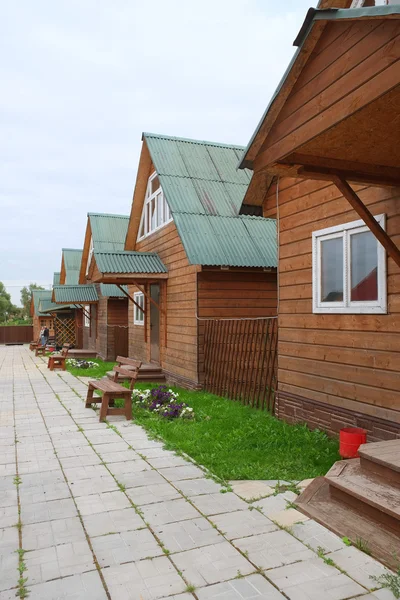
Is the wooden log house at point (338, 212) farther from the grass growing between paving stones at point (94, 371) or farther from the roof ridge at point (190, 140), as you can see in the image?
the grass growing between paving stones at point (94, 371)

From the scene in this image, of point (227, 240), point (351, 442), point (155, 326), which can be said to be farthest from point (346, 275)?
point (155, 326)

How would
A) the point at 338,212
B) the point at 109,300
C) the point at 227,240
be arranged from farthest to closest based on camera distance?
the point at 109,300 → the point at 227,240 → the point at 338,212

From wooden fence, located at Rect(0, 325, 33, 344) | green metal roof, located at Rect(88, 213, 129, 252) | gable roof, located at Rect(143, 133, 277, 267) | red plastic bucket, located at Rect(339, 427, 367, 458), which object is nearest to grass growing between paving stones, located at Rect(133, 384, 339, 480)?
red plastic bucket, located at Rect(339, 427, 367, 458)

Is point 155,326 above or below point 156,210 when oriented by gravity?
below

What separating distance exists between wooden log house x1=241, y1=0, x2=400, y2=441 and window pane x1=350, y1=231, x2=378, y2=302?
13 millimetres

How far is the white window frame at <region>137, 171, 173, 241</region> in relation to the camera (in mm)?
12504

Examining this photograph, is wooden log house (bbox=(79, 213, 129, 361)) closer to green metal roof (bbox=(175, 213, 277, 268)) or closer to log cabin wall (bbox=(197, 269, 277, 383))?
green metal roof (bbox=(175, 213, 277, 268))

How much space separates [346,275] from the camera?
5961mm

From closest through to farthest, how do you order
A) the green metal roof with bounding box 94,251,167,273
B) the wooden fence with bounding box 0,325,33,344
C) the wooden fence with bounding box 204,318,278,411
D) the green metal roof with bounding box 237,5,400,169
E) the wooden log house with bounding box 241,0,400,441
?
the green metal roof with bounding box 237,5,400,169
the wooden log house with bounding box 241,0,400,441
the wooden fence with bounding box 204,318,278,411
the green metal roof with bounding box 94,251,167,273
the wooden fence with bounding box 0,325,33,344

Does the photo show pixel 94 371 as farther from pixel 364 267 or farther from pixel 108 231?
pixel 364 267

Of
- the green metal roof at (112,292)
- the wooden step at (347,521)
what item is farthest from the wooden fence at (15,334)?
the wooden step at (347,521)

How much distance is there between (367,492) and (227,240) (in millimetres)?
7405

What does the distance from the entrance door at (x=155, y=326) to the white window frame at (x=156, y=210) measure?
1.64m

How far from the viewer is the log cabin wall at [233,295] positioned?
404 inches
